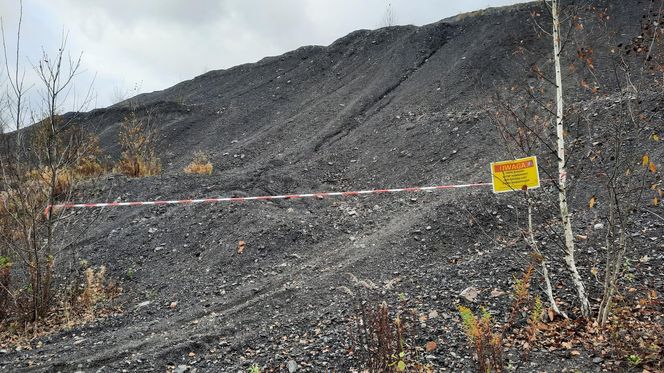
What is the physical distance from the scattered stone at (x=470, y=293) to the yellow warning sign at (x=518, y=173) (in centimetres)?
102

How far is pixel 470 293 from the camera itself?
4523 millimetres

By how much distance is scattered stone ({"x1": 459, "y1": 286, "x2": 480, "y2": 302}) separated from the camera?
14.6 feet

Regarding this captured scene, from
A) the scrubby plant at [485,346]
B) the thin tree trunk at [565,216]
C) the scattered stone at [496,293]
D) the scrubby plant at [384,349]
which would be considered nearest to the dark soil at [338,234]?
the scattered stone at [496,293]

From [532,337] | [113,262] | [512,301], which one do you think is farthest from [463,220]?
[113,262]

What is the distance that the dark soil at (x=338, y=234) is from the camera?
14.2ft

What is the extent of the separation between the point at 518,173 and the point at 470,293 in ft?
4.00

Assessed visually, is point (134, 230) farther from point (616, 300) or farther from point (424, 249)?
point (616, 300)

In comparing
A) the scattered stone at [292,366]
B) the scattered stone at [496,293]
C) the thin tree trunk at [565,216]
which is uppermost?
the thin tree trunk at [565,216]

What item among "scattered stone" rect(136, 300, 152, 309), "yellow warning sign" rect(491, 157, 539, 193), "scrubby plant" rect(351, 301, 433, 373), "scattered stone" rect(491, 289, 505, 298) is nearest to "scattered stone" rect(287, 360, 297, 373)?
"scrubby plant" rect(351, 301, 433, 373)

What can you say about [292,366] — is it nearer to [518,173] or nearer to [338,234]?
[518,173]

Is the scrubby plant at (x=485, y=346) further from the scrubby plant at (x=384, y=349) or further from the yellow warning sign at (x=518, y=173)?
the yellow warning sign at (x=518, y=173)

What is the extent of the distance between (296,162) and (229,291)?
5.39m

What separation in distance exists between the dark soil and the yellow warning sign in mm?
395

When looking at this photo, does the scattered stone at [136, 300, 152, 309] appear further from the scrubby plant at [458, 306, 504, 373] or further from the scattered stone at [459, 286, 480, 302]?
the scrubby plant at [458, 306, 504, 373]
